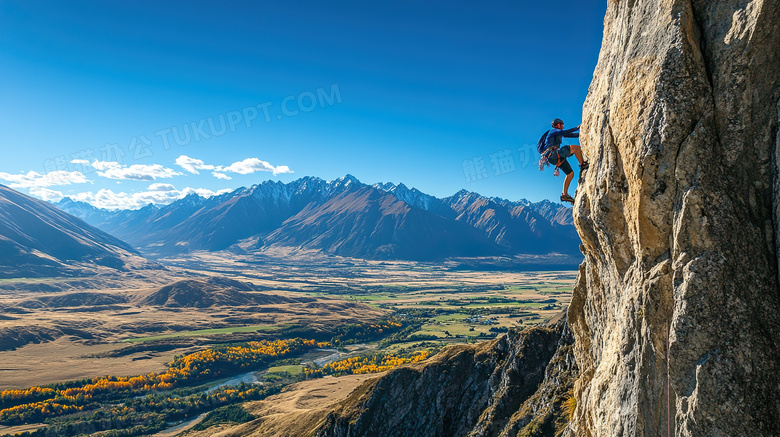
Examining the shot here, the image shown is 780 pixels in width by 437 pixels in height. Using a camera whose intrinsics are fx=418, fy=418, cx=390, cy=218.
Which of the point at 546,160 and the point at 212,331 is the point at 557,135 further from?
the point at 212,331

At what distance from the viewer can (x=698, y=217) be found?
→ 9.95m

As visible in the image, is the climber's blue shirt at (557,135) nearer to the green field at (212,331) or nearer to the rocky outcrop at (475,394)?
the rocky outcrop at (475,394)

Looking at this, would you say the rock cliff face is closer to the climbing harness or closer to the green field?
the climbing harness

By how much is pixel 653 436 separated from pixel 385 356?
142892 millimetres

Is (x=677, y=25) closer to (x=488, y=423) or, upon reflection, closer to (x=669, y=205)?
(x=669, y=205)

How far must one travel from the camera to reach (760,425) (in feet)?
30.0

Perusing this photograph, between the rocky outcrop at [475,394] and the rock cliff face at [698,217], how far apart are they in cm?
2340

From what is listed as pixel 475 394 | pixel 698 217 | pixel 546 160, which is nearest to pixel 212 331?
pixel 475 394

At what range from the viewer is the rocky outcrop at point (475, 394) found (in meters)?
35.4

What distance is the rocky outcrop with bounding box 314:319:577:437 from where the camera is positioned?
35391mm

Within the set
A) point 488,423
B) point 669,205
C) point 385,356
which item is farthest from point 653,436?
point 385,356

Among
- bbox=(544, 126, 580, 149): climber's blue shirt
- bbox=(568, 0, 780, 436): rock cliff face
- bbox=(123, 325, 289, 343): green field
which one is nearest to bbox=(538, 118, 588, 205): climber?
bbox=(544, 126, 580, 149): climber's blue shirt

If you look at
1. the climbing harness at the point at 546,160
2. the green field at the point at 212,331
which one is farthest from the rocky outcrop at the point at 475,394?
the green field at the point at 212,331

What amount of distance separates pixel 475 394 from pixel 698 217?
44396 mm
